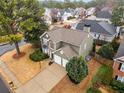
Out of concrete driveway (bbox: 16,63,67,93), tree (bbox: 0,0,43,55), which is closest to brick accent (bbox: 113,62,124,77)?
concrete driveway (bbox: 16,63,67,93)

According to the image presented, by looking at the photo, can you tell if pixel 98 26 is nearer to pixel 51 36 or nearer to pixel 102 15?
pixel 51 36

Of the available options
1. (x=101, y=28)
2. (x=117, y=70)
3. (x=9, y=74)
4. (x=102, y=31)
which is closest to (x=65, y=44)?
(x=117, y=70)

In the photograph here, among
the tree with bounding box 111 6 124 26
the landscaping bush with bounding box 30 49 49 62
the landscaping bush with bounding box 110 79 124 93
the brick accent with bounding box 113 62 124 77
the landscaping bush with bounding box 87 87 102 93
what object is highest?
the tree with bounding box 111 6 124 26

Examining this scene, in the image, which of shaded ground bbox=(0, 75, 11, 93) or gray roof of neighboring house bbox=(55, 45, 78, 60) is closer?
shaded ground bbox=(0, 75, 11, 93)

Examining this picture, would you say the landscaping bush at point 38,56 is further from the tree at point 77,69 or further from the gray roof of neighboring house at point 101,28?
the gray roof of neighboring house at point 101,28

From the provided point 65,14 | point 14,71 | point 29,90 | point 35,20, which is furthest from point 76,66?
point 65,14

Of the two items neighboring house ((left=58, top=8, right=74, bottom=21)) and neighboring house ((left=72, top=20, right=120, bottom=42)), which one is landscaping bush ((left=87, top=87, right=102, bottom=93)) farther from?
neighboring house ((left=58, top=8, right=74, bottom=21))

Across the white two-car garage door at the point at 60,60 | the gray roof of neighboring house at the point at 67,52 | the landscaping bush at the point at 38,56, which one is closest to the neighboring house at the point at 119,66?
the gray roof of neighboring house at the point at 67,52
